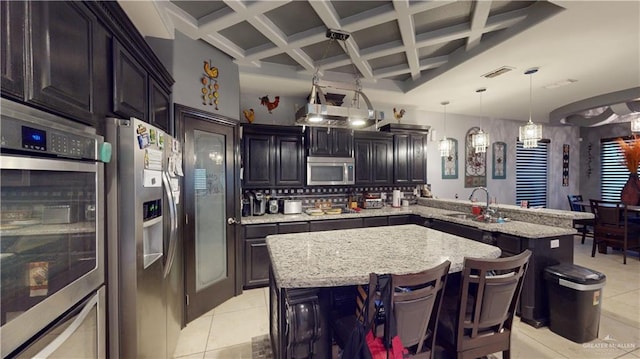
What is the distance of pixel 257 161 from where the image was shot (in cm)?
371

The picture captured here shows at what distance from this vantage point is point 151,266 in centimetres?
162

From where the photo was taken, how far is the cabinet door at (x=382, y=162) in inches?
174

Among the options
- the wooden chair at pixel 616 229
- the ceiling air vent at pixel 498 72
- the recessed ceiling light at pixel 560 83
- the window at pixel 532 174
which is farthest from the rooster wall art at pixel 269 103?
the window at pixel 532 174

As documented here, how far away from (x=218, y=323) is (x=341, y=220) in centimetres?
199

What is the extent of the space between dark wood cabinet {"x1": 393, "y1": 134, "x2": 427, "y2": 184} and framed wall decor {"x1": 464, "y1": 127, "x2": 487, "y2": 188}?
5.23 ft

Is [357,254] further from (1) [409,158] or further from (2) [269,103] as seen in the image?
(1) [409,158]

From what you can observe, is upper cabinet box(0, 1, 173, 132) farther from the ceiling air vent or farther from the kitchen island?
the ceiling air vent

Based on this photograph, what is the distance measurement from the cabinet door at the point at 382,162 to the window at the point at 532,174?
12.8 feet

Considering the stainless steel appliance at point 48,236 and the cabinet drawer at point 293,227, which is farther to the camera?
the cabinet drawer at point 293,227

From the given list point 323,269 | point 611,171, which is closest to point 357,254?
point 323,269

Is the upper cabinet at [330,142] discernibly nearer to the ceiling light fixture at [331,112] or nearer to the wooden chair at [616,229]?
the ceiling light fixture at [331,112]

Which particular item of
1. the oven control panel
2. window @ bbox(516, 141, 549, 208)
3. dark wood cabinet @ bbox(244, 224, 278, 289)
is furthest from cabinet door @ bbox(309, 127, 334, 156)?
window @ bbox(516, 141, 549, 208)

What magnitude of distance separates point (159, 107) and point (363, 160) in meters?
3.01

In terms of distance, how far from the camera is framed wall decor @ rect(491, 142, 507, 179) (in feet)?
19.6
